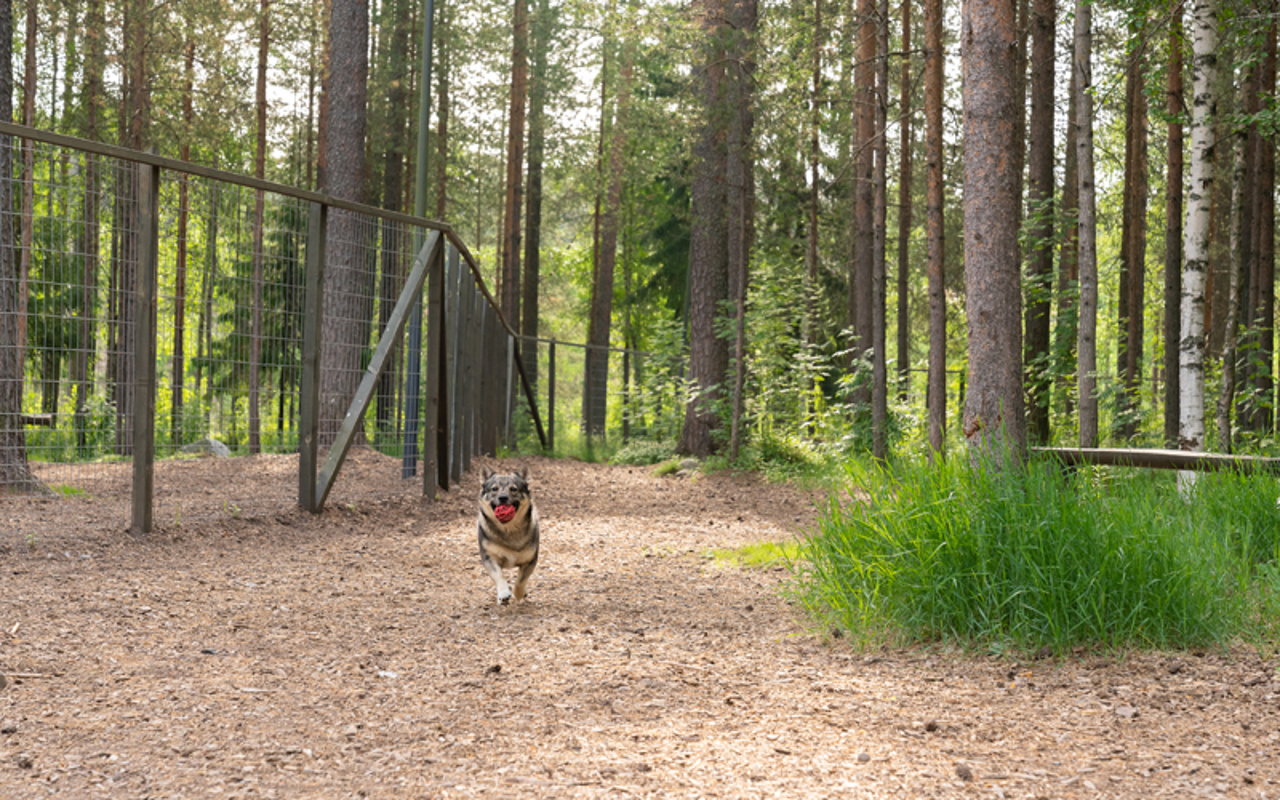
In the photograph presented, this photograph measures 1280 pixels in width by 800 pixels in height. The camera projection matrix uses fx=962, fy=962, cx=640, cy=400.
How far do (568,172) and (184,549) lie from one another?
81.2 ft

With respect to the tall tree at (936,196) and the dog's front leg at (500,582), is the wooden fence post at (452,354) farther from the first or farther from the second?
the tall tree at (936,196)

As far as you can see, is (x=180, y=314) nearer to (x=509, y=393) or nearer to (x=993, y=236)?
(x=993, y=236)

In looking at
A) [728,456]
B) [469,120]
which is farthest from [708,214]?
[469,120]


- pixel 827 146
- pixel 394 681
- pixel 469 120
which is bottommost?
pixel 394 681

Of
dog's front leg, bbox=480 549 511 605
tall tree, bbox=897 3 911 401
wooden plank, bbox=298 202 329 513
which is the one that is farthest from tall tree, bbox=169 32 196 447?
tall tree, bbox=897 3 911 401

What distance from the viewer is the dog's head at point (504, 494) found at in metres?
5.61

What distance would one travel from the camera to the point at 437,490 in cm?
1033

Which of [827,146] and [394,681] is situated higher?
[827,146]

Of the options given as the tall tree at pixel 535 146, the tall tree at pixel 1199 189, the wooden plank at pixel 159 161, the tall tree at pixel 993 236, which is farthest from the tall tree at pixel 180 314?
the tall tree at pixel 535 146

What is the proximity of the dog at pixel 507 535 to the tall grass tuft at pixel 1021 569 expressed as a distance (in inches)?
64.0

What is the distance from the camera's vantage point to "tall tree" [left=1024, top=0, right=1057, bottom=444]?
44.1 ft

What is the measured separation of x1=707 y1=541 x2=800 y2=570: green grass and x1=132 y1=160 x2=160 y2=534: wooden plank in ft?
13.9

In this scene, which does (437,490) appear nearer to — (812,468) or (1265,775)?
(812,468)

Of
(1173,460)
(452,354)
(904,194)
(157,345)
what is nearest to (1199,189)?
(1173,460)
